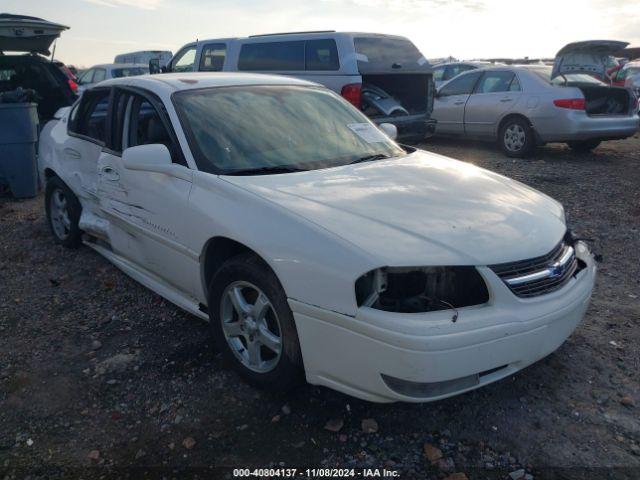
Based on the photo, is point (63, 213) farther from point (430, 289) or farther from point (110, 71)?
point (110, 71)

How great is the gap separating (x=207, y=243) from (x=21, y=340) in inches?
61.3

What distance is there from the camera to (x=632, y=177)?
7922 millimetres

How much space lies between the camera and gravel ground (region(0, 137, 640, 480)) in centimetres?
243

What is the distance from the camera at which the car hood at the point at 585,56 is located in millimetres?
8927

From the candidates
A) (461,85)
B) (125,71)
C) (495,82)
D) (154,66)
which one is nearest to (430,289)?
(495,82)

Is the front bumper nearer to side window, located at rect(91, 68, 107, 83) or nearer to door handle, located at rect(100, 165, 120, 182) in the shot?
door handle, located at rect(100, 165, 120, 182)

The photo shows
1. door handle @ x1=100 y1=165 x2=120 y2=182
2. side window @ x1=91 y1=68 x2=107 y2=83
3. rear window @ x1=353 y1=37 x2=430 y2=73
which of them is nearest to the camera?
door handle @ x1=100 y1=165 x2=120 y2=182

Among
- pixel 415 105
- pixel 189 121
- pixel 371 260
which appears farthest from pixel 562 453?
pixel 415 105

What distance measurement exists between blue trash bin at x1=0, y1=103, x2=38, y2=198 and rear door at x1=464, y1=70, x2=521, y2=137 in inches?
278

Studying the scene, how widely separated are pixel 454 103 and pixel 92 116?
7.32m

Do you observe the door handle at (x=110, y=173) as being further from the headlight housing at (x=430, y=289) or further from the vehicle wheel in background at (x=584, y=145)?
the vehicle wheel in background at (x=584, y=145)

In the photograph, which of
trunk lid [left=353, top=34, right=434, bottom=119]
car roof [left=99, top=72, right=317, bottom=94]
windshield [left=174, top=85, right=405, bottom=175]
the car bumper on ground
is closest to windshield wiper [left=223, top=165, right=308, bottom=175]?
windshield [left=174, top=85, right=405, bottom=175]

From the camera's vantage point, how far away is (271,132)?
3455mm

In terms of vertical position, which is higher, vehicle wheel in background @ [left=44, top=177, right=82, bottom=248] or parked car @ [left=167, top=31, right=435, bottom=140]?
parked car @ [left=167, top=31, right=435, bottom=140]
